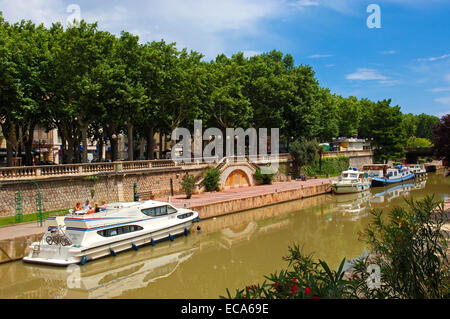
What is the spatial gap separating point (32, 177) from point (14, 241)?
24.6 feet

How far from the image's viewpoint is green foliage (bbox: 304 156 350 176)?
52.6m

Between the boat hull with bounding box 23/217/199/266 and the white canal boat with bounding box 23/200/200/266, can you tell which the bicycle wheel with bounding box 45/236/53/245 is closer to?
the white canal boat with bounding box 23/200/200/266

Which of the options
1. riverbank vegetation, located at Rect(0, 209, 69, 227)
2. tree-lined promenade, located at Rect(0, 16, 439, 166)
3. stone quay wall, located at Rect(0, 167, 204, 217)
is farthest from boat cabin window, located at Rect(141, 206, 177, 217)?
tree-lined promenade, located at Rect(0, 16, 439, 166)

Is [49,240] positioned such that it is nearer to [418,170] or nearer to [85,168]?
[85,168]

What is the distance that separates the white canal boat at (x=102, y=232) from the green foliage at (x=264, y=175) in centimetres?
2078

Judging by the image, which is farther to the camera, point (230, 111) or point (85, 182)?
point (230, 111)

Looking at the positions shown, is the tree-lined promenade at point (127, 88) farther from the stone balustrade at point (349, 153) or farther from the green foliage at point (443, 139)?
the green foliage at point (443, 139)

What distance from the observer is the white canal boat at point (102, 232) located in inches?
716

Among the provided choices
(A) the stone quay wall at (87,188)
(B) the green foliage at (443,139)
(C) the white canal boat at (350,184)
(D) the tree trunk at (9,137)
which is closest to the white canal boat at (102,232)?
(A) the stone quay wall at (87,188)

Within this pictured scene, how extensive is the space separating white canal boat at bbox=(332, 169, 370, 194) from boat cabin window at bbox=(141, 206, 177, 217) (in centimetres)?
2436
